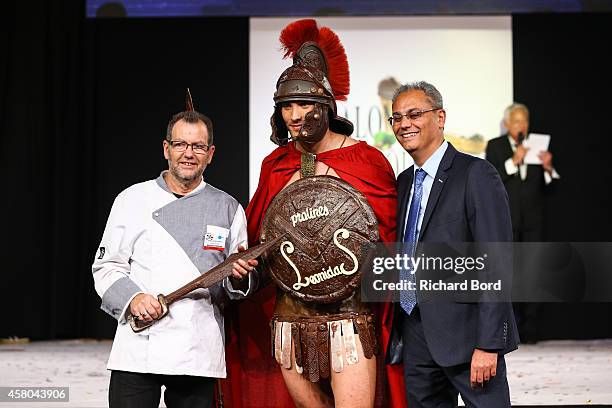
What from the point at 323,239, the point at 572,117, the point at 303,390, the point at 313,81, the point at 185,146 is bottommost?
the point at 303,390

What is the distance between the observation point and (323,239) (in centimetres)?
269

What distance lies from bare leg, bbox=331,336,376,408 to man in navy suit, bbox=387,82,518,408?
0.33 feet

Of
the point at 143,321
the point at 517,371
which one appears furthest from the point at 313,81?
the point at 517,371

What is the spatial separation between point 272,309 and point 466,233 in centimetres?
94

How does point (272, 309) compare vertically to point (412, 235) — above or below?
below

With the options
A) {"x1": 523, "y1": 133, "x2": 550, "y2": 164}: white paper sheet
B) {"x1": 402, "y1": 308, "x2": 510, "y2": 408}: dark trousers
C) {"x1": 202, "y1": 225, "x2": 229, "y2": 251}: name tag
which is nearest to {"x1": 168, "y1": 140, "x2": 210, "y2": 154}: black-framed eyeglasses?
{"x1": 202, "y1": 225, "x2": 229, "y2": 251}: name tag

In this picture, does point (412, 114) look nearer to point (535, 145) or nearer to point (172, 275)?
point (172, 275)

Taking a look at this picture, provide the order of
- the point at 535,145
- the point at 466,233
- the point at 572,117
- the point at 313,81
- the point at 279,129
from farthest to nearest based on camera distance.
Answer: the point at 572,117, the point at 535,145, the point at 279,129, the point at 313,81, the point at 466,233

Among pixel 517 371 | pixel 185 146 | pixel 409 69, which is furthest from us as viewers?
pixel 409 69

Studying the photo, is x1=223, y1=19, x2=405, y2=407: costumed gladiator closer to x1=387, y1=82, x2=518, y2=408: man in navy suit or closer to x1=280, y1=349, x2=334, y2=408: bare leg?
x1=280, y1=349, x2=334, y2=408: bare leg

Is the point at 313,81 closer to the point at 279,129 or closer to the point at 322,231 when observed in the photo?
the point at 279,129

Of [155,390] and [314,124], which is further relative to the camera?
[314,124]

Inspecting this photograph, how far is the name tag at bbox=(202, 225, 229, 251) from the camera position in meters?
2.72

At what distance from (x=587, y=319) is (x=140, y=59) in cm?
455
